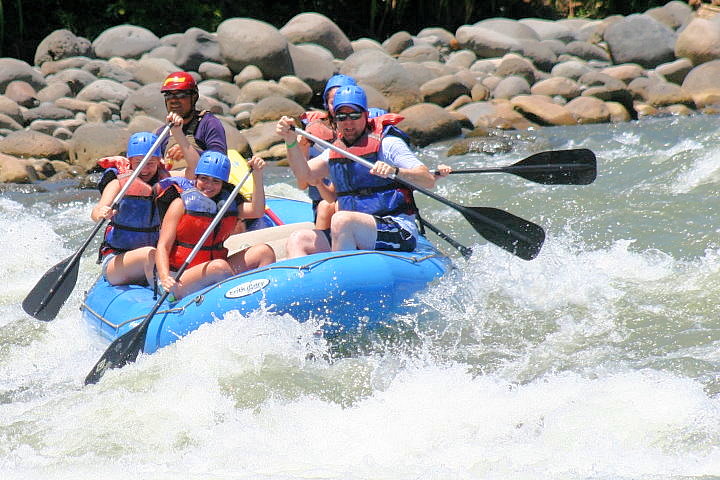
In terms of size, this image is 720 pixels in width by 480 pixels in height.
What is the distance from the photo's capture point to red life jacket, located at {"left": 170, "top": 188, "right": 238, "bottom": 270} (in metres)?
5.61

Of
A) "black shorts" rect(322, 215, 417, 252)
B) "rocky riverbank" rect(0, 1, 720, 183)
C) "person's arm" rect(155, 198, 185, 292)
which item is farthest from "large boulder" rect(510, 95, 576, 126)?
"person's arm" rect(155, 198, 185, 292)

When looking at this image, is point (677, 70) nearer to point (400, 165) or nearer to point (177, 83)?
point (400, 165)

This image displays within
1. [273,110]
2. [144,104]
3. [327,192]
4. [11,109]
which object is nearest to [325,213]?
[327,192]

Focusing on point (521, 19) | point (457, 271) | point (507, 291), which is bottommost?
point (521, 19)

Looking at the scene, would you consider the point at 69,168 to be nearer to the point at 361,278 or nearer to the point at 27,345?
the point at 27,345

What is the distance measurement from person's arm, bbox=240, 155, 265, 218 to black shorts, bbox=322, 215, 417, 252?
2.20 feet

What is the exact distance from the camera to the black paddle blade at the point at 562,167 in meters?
6.08

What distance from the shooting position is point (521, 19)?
20562 mm

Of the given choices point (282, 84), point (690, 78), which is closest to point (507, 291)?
point (282, 84)

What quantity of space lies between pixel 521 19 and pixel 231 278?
16.5 meters

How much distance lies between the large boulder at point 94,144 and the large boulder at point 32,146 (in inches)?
6.2

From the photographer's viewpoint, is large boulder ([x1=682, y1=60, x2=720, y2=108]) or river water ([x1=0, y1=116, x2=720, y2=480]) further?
large boulder ([x1=682, y1=60, x2=720, y2=108])

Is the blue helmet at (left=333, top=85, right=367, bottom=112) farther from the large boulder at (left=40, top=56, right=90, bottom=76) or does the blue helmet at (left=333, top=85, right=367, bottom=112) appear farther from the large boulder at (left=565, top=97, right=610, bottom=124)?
the large boulder at (left=40, top=56, right=90, bottom=76)

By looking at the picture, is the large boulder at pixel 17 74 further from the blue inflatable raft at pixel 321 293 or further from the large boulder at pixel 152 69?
the blue inflatable raft at pixel 321 293
